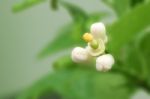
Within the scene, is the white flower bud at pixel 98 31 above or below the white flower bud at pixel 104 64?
above

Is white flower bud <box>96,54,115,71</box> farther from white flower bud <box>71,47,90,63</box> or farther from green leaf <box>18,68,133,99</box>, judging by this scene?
green leaf <box>18,68,133,99</box>

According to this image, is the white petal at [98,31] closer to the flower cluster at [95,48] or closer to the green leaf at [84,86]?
the flower cluster at [95,48]

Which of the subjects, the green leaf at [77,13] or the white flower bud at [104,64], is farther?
the green leaf at [77,13]

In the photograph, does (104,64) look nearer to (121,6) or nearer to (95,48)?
(95,48)

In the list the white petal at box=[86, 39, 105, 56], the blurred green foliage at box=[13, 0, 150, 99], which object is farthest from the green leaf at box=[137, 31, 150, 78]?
the white petal at box=[86, 39, 105, 56]

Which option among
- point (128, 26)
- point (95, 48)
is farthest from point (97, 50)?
point (128, 26)

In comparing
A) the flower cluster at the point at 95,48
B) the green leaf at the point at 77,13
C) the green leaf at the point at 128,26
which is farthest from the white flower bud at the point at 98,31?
the green leaf at the point at 77,13
